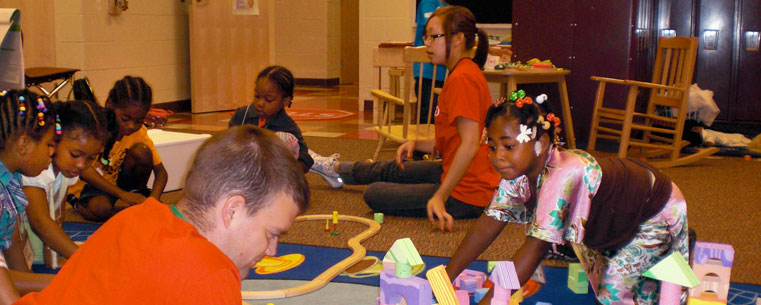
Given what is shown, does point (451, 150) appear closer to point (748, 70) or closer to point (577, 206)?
point (577, 206)

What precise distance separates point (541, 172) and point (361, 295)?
72cm

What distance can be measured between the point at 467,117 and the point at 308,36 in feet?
26.5

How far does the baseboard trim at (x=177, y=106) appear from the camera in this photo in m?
7.40

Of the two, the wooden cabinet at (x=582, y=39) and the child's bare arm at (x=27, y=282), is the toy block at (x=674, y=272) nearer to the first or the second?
the child's bare arm at (x=27, y=282)

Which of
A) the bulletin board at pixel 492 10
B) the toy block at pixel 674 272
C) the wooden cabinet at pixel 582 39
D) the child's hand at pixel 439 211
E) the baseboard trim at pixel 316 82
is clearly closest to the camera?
the toy block at pixel 674 272

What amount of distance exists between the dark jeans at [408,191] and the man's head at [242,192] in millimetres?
2214

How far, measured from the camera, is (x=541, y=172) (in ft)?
6.47

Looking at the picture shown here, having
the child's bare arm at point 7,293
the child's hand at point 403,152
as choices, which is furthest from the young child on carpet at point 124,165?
the child's bare arm at point 7,293

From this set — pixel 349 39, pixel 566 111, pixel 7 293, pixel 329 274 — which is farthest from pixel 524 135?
pixel 349 39

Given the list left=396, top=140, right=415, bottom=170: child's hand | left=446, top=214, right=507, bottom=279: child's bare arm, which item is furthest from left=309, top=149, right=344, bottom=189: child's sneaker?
left=446, top=214, right=507, bottom=279: child's bare arm

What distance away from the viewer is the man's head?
43.2 inches

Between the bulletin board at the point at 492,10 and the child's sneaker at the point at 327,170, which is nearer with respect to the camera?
the child's sneaker at the point at 327,170

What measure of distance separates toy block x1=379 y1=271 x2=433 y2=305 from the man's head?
0.54 m

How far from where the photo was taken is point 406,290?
163 centimetres
